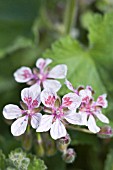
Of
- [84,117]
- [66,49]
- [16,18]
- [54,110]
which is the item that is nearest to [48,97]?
[54,110]

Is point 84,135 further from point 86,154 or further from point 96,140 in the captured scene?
point 86,154

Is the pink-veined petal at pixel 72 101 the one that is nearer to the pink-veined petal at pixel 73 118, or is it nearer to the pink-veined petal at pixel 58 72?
the pink-veined petal at pixel 73 118

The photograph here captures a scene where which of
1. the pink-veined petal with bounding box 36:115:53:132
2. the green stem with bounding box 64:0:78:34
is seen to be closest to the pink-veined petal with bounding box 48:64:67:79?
the pink-veined petal with bounding box 36:115:53:132

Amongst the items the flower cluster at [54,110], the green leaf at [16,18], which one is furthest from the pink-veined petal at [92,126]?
the green leaf at [16,18]

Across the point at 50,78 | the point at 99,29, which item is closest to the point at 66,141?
the point at 50,78

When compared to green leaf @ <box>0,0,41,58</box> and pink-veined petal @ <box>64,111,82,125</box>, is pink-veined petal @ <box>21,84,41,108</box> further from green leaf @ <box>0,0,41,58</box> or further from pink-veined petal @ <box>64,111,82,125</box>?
green leaf @ <box>0,0,41,58</box>

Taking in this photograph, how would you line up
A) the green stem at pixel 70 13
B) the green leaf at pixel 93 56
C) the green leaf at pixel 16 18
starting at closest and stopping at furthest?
the green leaf at pixel 93 56, the green stem at pixel 70 13, the green leaf at pixel 16 18
